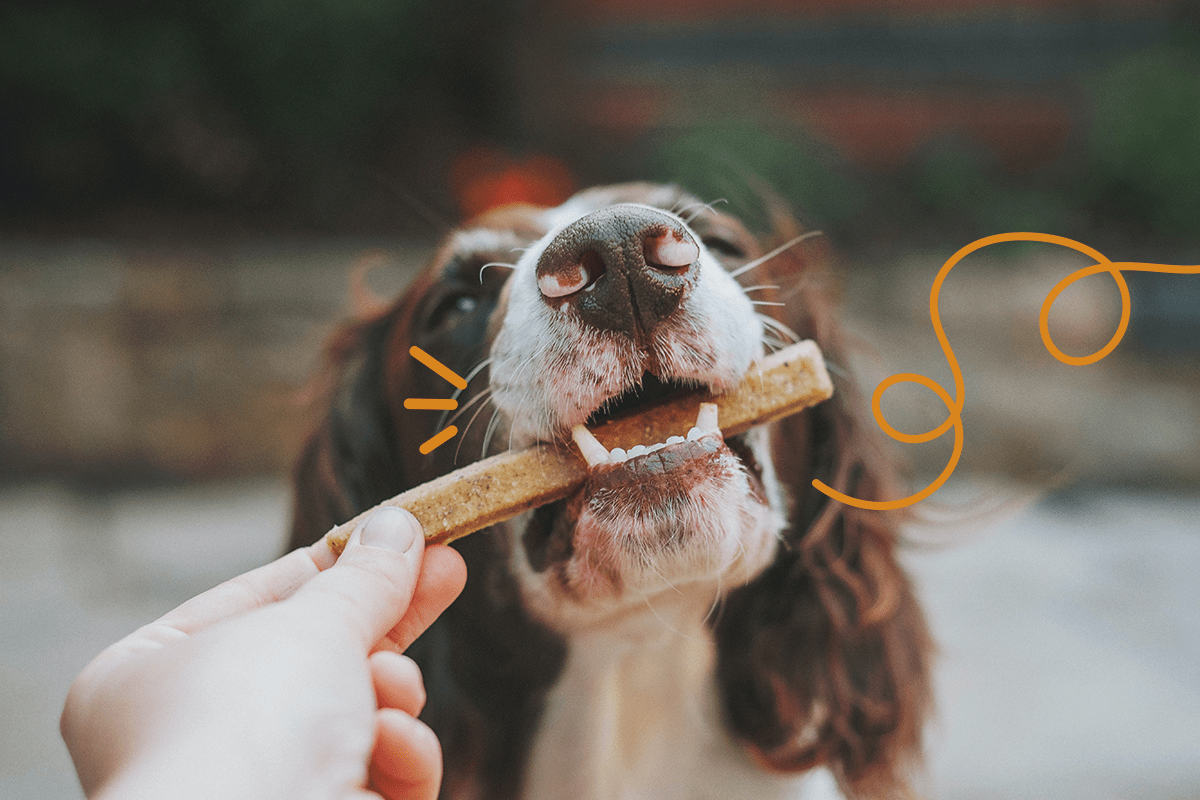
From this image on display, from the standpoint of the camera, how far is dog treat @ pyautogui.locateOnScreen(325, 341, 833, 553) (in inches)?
44.5

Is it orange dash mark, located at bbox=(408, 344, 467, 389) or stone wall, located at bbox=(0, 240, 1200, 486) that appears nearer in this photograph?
orange dash mark, located at bbox=(408, 344, 467, 389)

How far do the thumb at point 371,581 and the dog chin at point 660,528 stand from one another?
0.26 metres

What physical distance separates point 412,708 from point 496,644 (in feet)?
2.49

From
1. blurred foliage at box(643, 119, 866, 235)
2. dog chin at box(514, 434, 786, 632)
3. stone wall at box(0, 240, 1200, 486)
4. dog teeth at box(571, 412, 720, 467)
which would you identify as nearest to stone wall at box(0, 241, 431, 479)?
stone wall at box(0, 240, 1200, 486)

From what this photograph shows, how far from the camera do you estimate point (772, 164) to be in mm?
6191

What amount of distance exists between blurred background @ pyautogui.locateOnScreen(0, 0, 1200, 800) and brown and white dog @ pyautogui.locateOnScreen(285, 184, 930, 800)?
1.33 m

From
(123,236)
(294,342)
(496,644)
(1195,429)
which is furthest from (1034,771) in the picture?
(123,236)

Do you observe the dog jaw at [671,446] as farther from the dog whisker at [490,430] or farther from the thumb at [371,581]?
the thumb at [371,581]

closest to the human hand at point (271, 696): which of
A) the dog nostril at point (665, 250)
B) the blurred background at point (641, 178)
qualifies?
the dog nostril at point (665, 250)

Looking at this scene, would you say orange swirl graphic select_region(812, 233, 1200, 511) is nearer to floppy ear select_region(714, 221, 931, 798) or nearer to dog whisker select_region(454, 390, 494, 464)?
floppy ear select_region(714, 221, 931, 798)

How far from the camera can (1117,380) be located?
18.6 ft

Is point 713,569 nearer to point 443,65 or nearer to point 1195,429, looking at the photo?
point 1195,429

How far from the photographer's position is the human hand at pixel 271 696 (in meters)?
0.78

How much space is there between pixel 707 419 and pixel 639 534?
0.18m
